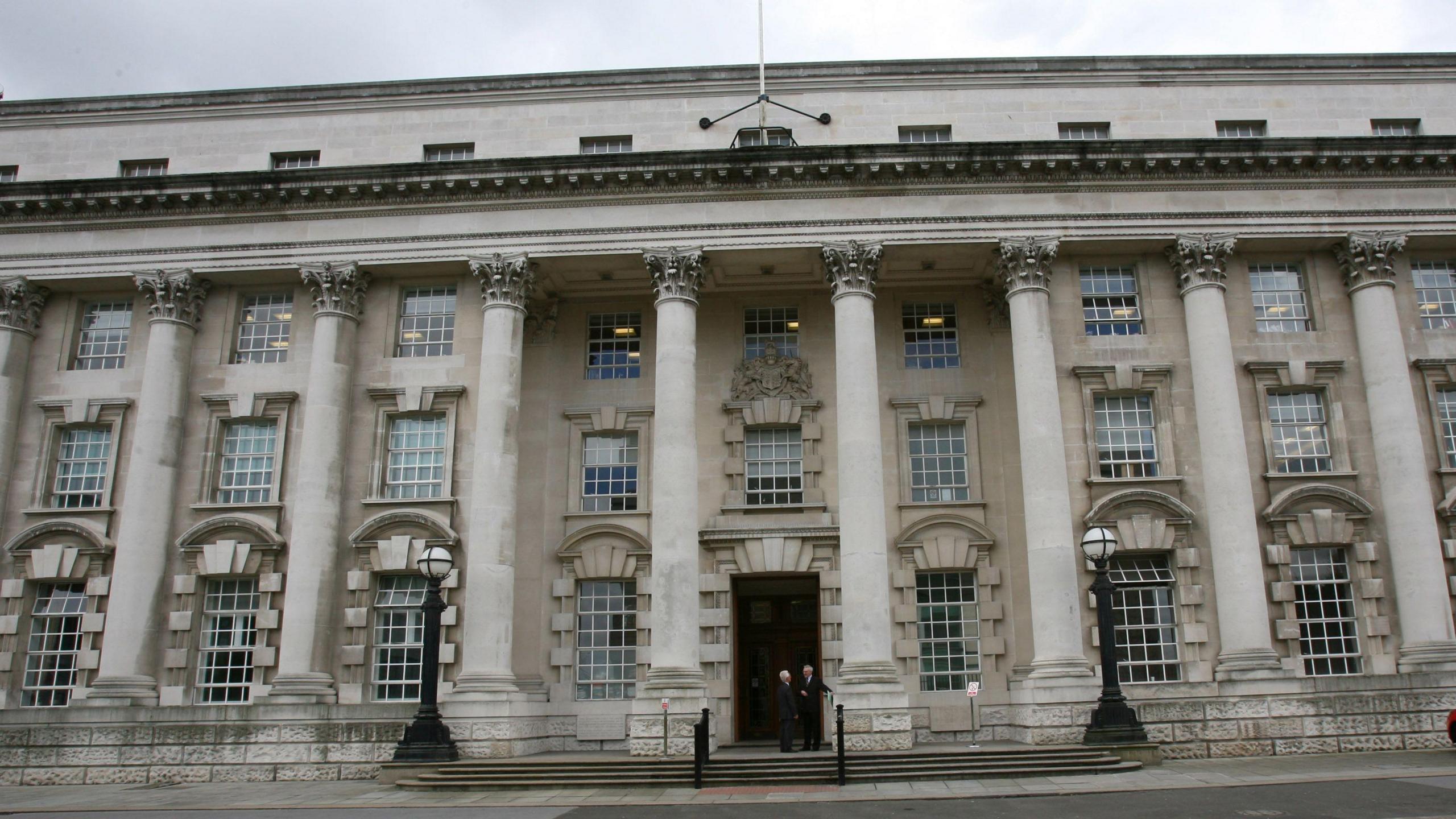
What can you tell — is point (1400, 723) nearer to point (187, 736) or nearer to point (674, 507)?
point (674, 507)

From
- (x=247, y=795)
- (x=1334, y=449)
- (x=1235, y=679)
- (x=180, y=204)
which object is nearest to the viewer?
(x=247, y=795)

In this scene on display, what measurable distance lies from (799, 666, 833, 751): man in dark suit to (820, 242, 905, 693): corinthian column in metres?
0.55

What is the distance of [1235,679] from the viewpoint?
71.6ft

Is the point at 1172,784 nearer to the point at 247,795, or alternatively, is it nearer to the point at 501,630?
the point at 501,630

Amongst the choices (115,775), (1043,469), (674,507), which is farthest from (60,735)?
(1043,469)

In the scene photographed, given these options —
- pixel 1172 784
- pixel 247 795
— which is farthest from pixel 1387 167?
pixel 247 795

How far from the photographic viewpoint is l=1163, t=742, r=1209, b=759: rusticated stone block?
68.3 ft

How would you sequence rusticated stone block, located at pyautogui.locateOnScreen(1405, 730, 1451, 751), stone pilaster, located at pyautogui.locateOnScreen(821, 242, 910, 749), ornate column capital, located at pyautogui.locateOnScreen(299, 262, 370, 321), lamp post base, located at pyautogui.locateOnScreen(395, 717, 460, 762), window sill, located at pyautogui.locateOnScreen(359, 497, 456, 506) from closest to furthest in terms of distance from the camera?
lamp post base, located at pyautogui.locateOnScreen(395, 717, 460, 762), rusticated stone block, located at pyautogui.locateOnScreen(1405, 730, 1451, 751), stone pilaster, located at pyautogui.locateOnScreen(821, 242, 910, 749), window sill, located at pyautogui.locateOnScreen(359, 497, 456, 506), ornate column capital, located at pyautogui.locateOnScreen(299, 262, 370, 321)

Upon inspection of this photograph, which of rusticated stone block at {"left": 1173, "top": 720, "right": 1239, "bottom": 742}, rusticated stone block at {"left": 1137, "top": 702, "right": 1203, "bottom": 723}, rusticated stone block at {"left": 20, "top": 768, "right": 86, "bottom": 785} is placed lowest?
rusticated stone block at {"left": 20, "top": 768, "right": 86, "bottom": 785}

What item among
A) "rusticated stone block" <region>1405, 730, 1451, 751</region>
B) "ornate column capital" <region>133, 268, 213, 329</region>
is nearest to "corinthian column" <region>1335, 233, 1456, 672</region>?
"rusticated stone block" <region>1405, 730, 1451, 751</region>

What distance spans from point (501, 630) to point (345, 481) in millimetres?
5737

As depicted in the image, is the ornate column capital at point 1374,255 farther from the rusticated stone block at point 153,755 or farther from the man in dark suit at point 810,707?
the rusticated stone block at point 153,755

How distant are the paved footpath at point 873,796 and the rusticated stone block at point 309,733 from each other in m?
1.63

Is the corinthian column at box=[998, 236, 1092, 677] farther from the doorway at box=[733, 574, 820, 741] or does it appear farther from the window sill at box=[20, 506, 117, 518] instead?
the window sill at box=[20, 506, 117, 518]
